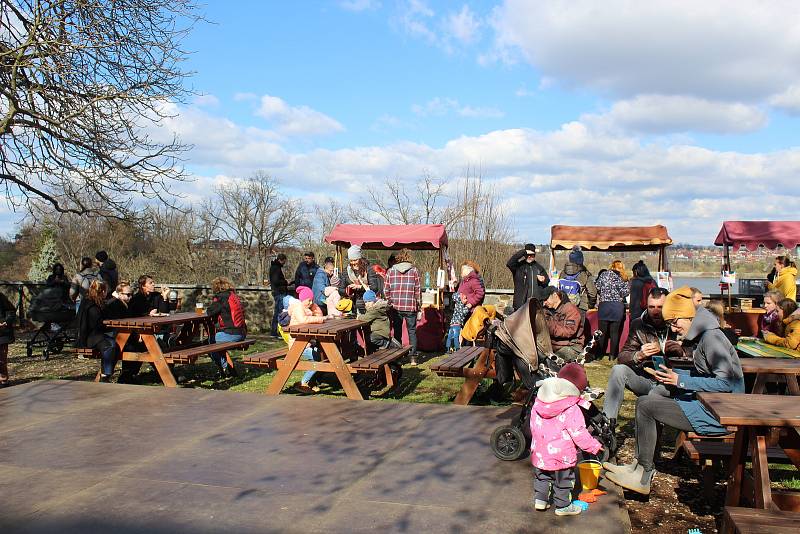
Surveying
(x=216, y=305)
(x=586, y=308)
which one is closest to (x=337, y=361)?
(x=216, y=305)

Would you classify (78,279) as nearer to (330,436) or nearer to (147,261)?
(330,436)

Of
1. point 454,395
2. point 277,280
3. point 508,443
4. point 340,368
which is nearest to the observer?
point 508,443

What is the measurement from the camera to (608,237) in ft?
44.3

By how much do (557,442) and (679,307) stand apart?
182cm

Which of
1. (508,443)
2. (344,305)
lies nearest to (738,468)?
(508,443)

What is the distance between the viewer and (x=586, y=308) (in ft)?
37.2

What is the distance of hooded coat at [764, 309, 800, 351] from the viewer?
7312mm

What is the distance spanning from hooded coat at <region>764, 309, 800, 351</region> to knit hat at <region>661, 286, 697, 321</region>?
3460 millimetres

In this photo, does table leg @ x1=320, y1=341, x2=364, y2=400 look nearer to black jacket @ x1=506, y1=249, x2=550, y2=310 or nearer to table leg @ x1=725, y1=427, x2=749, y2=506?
table leg @ x1=725, y1=427, x2=749, y2=506

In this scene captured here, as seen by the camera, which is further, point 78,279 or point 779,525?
point 78,279

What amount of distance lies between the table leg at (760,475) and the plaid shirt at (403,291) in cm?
700

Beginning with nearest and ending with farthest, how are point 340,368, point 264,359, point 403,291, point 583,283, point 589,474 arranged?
point 589,474
point 340,368
point 264,359
point 403,291
point 583,283

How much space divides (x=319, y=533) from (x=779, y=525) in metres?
2.30

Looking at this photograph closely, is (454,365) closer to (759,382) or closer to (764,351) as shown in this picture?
(759,382)
